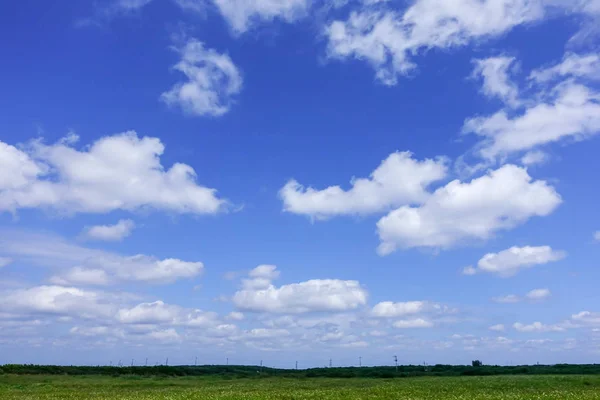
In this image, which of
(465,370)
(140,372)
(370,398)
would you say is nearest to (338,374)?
(465,370)

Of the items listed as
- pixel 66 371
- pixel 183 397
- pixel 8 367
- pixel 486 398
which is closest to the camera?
pixel 486 398

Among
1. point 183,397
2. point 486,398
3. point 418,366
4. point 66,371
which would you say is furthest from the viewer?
point 418,366

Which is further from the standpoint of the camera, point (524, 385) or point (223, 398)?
point (524, 385)

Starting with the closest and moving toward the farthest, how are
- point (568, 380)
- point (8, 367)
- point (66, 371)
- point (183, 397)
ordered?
point (183, 397) → point (568, 380) → point (8, 367) → point (66, 371)

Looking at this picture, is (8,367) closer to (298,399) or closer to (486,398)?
(298,399)

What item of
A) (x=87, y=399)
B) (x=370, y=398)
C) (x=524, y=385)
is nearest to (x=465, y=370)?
(x=524, y=385)

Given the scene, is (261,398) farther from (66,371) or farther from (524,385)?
(66,371)

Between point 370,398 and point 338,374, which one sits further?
point 338,374

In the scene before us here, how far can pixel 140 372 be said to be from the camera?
109 m

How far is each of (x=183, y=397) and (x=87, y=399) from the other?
7.71m

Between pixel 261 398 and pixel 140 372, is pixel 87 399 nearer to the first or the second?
pixel 261 398

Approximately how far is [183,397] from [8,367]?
78034 mm

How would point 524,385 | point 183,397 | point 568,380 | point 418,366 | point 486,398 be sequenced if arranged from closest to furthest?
point 486,398 < point 183,397 < point 524,385 < point 568,380 < point 418,366

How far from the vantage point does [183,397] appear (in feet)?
138
